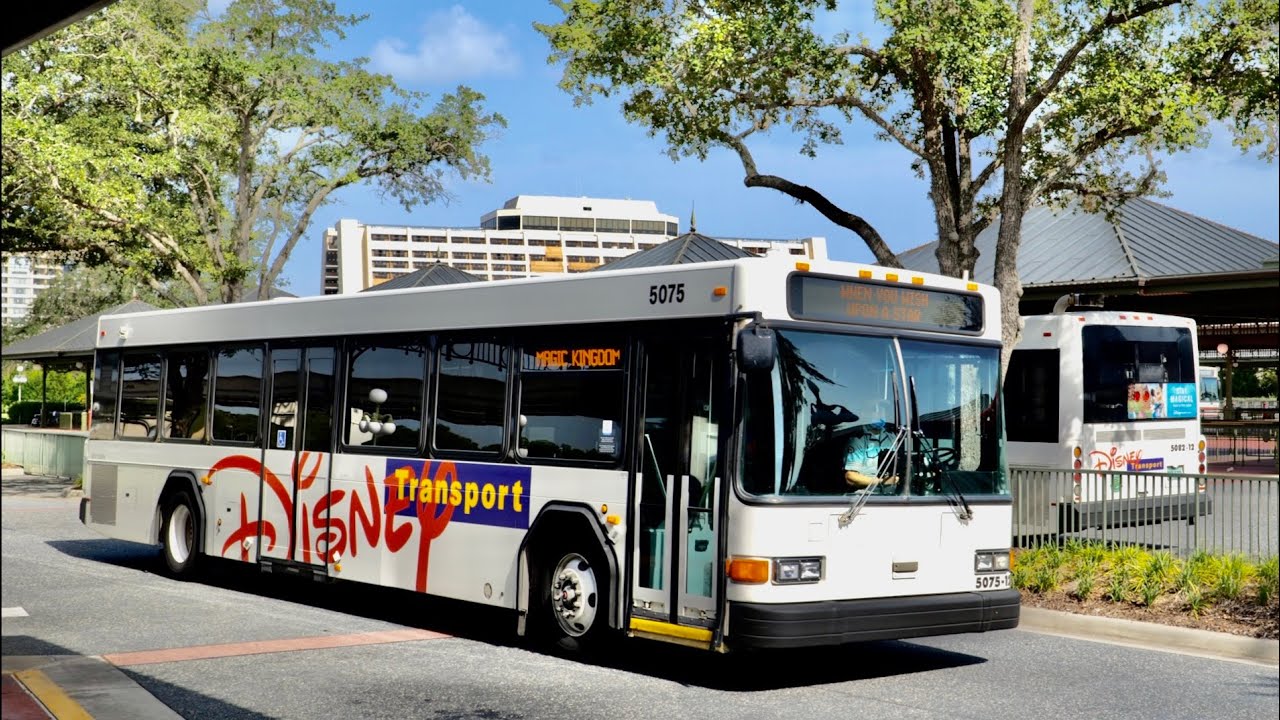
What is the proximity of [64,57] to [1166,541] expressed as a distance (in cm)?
2103

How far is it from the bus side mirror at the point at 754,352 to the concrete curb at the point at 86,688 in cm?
379

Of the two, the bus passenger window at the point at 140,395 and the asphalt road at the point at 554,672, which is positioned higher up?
the bus passenger window at the point at 140,395

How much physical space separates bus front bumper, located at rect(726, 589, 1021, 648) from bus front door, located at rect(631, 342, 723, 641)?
0.37m

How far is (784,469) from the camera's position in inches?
344

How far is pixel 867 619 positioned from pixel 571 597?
225 centimetres

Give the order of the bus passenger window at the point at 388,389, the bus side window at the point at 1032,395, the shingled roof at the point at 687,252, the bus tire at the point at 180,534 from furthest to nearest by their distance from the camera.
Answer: the shingled roof at the point at 687,252 → the bus side window at the point at 1032,395 → the bus tire at the point at 180,534 → the bus passenger window at the point at 388,389

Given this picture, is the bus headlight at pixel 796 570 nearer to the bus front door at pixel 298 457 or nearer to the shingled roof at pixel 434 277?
the bus front door at pixel 298 457

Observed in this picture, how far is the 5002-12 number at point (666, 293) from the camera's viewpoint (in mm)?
9422

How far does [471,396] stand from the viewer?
1119cm

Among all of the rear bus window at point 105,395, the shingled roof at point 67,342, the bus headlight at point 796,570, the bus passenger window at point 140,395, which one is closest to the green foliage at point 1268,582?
the bus headlight at point 796,570

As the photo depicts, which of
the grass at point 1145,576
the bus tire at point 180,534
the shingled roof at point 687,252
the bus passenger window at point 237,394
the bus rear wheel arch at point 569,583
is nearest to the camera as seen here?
the bus rear wheel arch at point 569,583

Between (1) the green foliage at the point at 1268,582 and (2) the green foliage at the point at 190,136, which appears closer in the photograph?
(1) the green foliage at the point at 1268,582

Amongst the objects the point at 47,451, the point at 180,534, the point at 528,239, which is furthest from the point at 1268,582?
the point at 528,239

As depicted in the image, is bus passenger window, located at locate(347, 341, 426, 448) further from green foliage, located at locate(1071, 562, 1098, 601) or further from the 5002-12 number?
green foliage, located at locate(1071, 562, 1098, 601)
